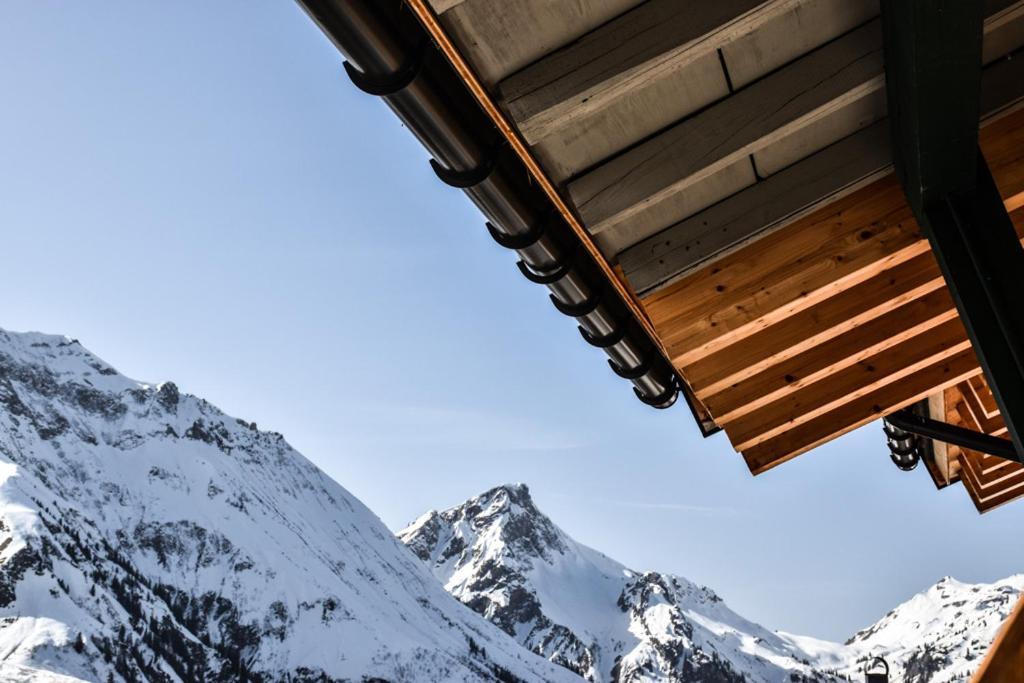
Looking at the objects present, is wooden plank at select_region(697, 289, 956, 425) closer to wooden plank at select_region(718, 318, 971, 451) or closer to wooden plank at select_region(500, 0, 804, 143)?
wooden plank at select_region(718, 318, 971, 451)

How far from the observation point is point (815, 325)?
9.78 ft

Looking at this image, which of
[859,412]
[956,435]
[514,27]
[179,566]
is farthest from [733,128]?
[179,566]

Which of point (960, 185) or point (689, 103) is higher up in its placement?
point (689, 103)

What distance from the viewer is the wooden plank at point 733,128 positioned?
2.11 m

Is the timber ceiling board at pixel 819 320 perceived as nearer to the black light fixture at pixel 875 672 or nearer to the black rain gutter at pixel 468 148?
the black rain gutter at pixel 468 148

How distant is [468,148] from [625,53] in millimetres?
626

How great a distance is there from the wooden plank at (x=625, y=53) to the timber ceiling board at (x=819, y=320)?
871mm

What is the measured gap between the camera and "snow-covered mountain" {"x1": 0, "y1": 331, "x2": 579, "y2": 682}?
110062 mm

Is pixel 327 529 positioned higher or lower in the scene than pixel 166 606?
higher

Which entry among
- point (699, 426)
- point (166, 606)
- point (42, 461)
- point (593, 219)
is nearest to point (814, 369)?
point (593, 219)

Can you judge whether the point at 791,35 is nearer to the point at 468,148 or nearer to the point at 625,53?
the point at 625,53

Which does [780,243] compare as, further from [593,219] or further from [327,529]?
[327,529]

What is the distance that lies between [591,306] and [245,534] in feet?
541

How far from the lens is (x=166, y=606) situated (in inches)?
5295
